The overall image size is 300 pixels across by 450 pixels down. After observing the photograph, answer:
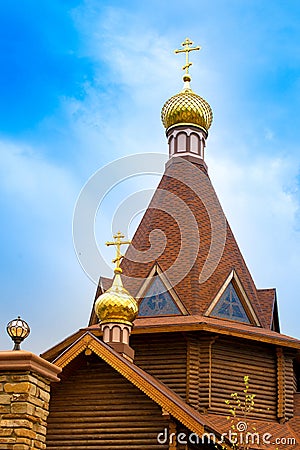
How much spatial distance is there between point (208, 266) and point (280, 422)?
320cm

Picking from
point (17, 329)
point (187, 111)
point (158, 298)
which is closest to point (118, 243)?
point (158, 298)

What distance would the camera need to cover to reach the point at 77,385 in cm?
1241

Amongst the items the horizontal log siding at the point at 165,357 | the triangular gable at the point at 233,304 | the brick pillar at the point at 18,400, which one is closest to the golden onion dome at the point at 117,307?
the horizontal log siding at the point at 165,357

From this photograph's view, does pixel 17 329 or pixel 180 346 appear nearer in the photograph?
pixel 17 329

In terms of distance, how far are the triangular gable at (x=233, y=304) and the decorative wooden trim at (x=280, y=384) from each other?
0.88 m

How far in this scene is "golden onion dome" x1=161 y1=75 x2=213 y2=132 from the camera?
16.8 metres

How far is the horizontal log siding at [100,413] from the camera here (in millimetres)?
11617

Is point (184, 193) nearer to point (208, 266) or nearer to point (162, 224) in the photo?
point (162, 224)

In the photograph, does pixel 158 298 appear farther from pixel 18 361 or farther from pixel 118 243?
pixel 18 361

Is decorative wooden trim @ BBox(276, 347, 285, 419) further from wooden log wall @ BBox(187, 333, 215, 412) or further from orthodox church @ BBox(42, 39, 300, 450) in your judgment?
wooden log wall @ BBox(187, 333, 215, 412)

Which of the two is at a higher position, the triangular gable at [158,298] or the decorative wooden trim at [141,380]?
the triangular gable at [158,298]

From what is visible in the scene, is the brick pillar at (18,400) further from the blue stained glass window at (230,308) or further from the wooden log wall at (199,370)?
the blue stained glass window at (230,308)

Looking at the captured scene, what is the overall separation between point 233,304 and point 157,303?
1.46m

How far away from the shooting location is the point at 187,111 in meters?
16.8
